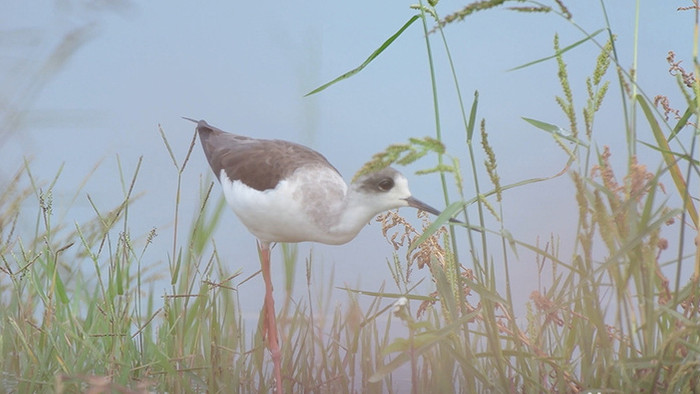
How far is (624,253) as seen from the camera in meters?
1.96

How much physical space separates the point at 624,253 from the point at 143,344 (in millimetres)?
2060

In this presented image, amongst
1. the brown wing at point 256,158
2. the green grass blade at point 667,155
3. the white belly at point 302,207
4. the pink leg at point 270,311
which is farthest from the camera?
the pink leg at point 270,311

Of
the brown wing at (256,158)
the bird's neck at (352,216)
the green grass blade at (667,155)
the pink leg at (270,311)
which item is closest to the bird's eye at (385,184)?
the bird's neck at (352,216)

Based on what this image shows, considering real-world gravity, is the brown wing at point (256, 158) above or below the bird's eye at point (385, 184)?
above

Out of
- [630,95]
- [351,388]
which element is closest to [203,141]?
[351,388]

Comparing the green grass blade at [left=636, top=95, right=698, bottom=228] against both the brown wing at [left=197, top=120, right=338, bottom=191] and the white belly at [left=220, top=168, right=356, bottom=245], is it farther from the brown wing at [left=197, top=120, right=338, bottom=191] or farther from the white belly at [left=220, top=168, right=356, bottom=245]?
the brown wing at [left=197, top=120, right=338, bottom=191]

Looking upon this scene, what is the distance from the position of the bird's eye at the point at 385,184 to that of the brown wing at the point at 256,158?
0.44 m

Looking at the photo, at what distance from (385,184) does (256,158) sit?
0.75 metres

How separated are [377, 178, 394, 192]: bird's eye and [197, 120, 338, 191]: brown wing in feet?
1.45

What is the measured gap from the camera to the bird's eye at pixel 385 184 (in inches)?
116

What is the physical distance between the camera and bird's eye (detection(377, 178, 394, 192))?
296cm

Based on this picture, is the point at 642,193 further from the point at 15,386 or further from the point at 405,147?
the point at 15,386

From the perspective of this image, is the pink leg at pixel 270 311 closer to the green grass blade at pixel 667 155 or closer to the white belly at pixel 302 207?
the white belly at pixel 302 207

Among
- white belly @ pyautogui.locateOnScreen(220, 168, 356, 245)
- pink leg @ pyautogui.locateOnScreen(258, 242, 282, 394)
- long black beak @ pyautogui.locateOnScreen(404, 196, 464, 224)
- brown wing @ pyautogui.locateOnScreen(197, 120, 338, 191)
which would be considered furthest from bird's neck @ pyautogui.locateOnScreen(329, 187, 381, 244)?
pink leg @ pyautogui.locateOnScreen(258, 242, 282, 394)
